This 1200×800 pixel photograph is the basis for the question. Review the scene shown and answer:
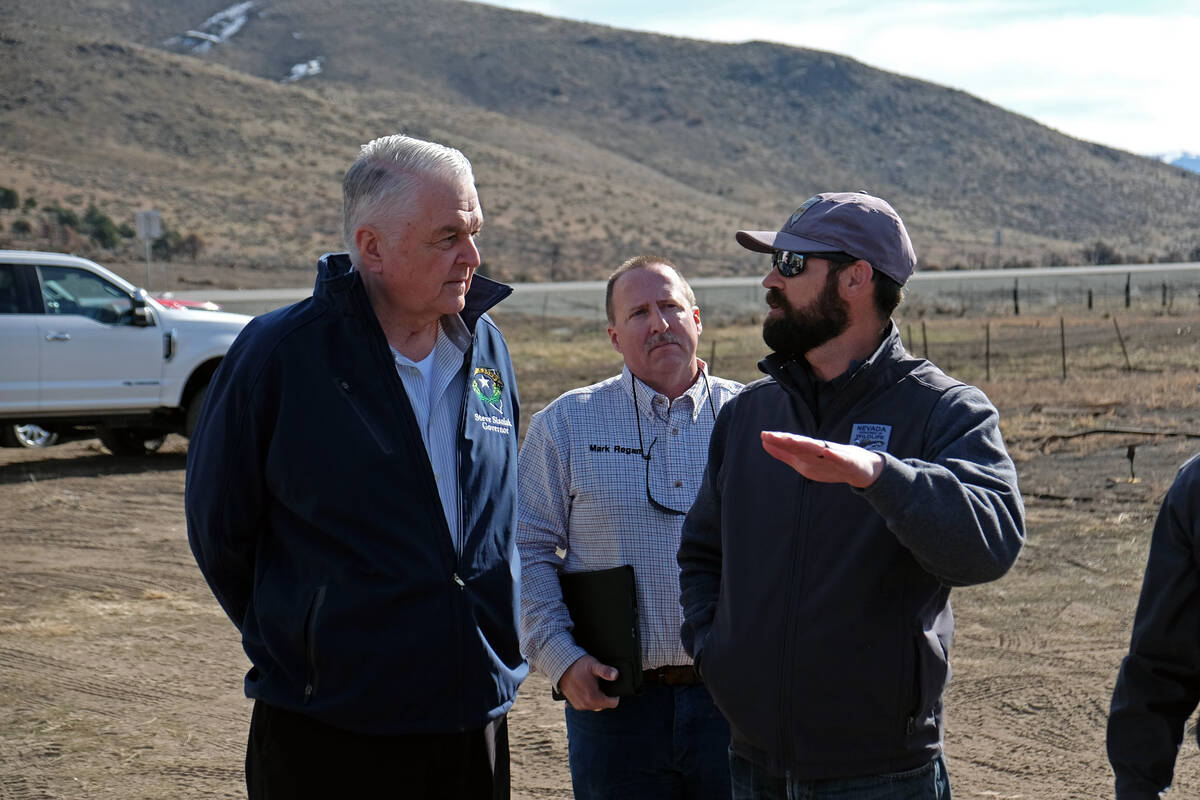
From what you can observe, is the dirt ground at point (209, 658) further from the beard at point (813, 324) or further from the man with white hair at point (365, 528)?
the beard at point (813, 324)

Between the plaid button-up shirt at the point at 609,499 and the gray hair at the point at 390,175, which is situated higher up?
the gray hair at the point at 390,175

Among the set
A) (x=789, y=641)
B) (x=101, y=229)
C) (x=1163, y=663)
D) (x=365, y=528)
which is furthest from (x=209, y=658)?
(x=101, y=229)

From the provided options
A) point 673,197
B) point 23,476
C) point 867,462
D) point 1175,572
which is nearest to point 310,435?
point 867,462

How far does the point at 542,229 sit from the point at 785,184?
1393 inches

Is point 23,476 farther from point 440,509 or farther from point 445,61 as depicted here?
point 445,61

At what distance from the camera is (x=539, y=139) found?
87.5 metres

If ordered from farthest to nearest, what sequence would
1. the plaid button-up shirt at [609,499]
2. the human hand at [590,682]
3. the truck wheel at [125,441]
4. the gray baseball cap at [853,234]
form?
1. the truck wheel at [125,441]
2. the plaid button-up shirt at [609,499]
3. the human hand at [590,682]
4. the gray baseball cap at [853,234]

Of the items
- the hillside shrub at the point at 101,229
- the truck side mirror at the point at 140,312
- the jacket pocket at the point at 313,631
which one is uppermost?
the hillside shrub at the point at 101,229

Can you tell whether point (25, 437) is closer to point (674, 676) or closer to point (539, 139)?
point (674, 676)

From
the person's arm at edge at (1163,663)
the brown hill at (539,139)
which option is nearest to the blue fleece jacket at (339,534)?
the person's arm at edge at (1163,663)

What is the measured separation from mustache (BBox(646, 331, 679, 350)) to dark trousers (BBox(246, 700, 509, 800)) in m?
1.17

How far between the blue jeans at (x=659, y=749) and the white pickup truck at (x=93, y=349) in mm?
9197

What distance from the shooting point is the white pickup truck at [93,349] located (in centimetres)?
1145

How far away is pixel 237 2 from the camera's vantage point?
449 feet
